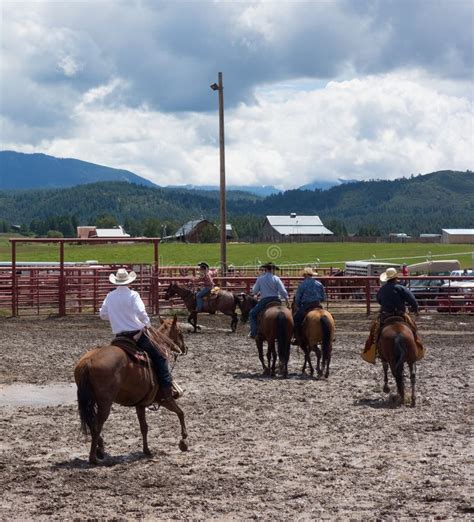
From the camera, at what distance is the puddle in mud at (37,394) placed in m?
12.6

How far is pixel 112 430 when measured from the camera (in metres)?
10.5

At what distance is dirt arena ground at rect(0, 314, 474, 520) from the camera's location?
24.0 feet

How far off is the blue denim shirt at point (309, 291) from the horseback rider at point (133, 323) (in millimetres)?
5740

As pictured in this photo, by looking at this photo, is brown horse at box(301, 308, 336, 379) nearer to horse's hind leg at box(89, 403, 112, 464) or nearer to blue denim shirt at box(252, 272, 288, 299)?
blue denim shirt at box(252, 272, 288, 299)

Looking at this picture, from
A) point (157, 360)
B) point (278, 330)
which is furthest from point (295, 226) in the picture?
point (157, 360)

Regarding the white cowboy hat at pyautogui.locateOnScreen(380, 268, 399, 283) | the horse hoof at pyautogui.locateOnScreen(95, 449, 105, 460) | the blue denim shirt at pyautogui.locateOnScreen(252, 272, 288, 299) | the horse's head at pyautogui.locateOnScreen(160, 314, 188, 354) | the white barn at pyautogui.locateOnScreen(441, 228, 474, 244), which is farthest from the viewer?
the white barn at pyautogui.locateOnScreen(441, 228, 474, 244)

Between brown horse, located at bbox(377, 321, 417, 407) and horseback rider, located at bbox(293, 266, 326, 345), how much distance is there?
2.32 metres

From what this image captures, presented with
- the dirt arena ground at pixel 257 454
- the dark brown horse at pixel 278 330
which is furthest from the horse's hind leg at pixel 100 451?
the dark brown horse at pixel 278 330

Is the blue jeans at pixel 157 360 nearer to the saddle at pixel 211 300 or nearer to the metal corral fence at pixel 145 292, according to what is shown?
the saddle at pixel 211 300

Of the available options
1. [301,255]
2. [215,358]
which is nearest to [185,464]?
[215,358]

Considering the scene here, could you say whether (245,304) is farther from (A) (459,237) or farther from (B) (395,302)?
(A) (459,237)

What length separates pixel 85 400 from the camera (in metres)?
8.73

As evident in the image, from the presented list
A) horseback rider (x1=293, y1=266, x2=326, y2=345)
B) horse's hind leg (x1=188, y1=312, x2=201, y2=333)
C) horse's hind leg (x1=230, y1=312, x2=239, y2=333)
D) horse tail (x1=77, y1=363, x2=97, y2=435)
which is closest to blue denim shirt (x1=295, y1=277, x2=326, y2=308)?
horseback rider (x1=293, y1=266, x2=326, y2=345)

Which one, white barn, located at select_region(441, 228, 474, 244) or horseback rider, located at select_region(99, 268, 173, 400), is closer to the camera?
horseback rider, located at select_region(99, 268, 173, 400)
